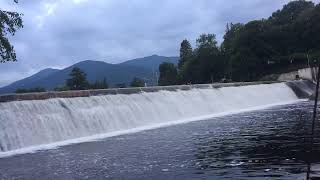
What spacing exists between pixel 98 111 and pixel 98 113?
0.55 ft

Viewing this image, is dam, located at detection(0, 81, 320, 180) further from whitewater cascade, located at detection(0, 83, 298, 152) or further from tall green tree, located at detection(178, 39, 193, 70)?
tall green tree, located at detection(178, 39, 193, 70)

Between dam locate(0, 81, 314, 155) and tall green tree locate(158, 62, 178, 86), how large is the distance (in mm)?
67567

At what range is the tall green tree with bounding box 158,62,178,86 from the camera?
10956cm

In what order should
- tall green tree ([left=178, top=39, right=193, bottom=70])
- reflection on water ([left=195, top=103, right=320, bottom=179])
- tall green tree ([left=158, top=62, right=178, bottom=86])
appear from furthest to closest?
1. tall green tree ([left=178, top=39, right=193, bottom=70])
2. tall green tree ([left=158, top=62, right=178, bottom=86])
3. reflection on water ([left=195, top=103, right=320, bottom=179])

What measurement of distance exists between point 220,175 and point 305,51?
73.3m

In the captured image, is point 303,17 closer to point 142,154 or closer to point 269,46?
point 269,46

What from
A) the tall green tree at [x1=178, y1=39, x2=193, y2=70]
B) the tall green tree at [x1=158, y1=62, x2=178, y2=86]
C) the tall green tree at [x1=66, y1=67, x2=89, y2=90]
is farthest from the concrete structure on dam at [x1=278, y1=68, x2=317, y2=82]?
the tall green tree at [x1=178, y1=39, x2=193, y2=70]

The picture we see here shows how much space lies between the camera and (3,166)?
16.4m

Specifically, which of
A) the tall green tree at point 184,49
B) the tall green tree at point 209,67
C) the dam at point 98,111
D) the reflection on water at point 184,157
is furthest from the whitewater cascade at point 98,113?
the tall green tree at point 184,49

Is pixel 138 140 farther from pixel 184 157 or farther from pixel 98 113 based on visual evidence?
pixel 98 113

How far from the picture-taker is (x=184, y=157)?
1550 centimetres

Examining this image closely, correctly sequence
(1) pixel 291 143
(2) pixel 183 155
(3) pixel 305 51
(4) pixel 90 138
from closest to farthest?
1. (2) pixel 183 155
2. (1) pixel 291 143
3. (4) pixel 90 138
4. (3) pixel 305 51

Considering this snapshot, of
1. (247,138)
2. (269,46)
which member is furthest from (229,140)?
(269,46)

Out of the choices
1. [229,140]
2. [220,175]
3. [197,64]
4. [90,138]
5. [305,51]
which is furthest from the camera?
[197,64]
